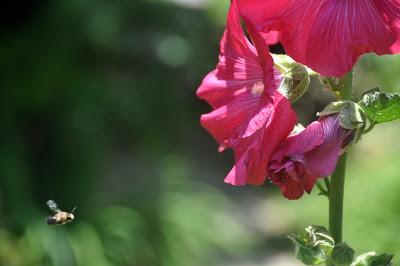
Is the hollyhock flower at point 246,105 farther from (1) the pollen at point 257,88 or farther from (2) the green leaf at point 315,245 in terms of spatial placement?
(2) the green leaf at point 315,245

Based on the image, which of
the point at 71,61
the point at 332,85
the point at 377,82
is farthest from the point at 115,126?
the point at 332,85

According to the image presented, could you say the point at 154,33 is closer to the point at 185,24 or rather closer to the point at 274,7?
the point at 185,24

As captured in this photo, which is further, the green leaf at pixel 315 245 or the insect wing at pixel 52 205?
the insect wing at pixel 52 205

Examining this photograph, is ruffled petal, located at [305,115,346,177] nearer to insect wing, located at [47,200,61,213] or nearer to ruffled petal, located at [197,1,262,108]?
ruffled petal, located at [197,1,262,108]

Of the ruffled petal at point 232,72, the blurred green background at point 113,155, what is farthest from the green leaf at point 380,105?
the blurred green background at point 113,155

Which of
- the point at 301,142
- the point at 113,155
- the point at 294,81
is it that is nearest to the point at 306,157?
the point at 301,142

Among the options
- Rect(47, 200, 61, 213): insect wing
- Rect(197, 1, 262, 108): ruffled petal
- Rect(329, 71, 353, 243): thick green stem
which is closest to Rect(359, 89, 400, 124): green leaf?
Rect(329, 71, 353, 243): thick green stem

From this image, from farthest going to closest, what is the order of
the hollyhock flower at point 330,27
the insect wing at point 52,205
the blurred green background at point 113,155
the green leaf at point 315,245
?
the blurred green background at point 113,155 → the insect wing at point 52,205 → the green leaf at point 315,245 → the hollyhock flower at point 330,27
